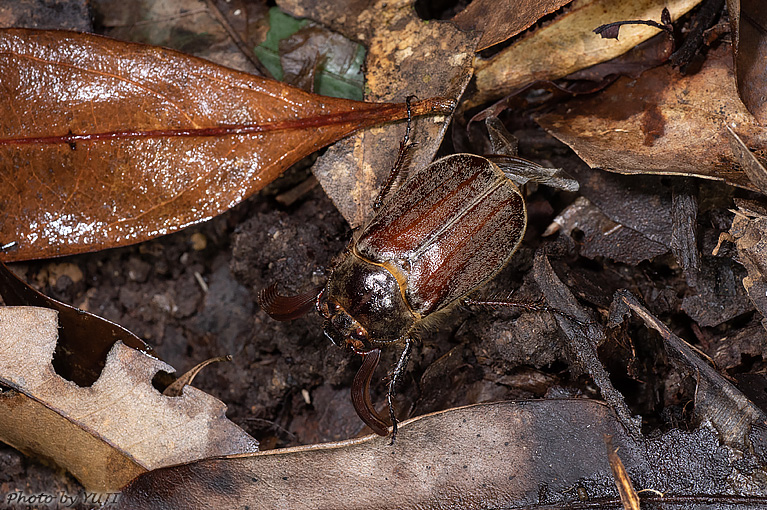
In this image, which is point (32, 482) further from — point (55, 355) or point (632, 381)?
point (632, 381)

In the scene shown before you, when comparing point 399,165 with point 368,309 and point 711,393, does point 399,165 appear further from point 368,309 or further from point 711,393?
point 711,393

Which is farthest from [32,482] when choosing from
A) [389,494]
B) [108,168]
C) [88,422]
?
[389,494]

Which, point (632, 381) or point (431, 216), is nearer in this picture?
point (632, 381)

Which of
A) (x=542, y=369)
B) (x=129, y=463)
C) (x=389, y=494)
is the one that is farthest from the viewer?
(x=542, y=369)

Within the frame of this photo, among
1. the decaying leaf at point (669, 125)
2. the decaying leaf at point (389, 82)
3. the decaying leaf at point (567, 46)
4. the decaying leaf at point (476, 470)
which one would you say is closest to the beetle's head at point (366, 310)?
the decaying leaf at point (389, 82)

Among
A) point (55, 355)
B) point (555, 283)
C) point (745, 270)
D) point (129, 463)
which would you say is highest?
point (55, 355)

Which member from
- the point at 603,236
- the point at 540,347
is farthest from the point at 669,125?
the point at 540,347

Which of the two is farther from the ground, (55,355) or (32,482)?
(55,355)

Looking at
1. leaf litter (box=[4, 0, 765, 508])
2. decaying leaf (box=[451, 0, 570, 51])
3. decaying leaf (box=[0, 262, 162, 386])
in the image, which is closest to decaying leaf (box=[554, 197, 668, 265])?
leaf litter (box=[4, 0, 765, 508])

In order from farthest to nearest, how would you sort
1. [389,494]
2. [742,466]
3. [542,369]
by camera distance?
[542,369] < [389,494] < [742,466]
